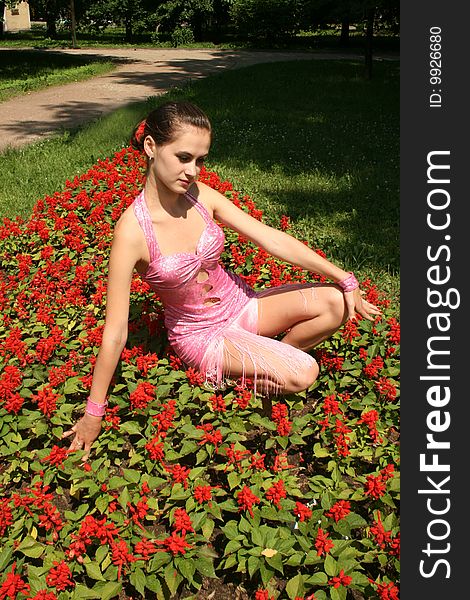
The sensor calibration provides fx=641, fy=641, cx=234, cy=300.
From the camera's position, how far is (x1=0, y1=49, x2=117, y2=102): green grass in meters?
18.3

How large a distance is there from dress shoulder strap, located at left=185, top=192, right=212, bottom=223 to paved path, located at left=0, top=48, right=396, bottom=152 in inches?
338

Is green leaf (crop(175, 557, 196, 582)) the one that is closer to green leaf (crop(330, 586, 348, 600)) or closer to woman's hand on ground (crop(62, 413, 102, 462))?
green leaf (crop(330, 586, 348, 600))

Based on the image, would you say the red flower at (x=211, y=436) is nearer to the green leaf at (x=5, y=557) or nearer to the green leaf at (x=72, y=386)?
the green leaf at (x=72, y=386)

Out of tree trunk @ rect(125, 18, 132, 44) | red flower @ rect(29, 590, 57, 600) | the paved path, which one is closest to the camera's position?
red flower @ rect(29, 590, 57, 600)

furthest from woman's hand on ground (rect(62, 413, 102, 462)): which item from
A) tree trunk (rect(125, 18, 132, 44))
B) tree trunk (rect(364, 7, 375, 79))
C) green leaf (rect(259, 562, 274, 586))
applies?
tree trunk (rect(125, 18, 132, 44))

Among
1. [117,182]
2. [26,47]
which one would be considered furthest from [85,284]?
[26,47]

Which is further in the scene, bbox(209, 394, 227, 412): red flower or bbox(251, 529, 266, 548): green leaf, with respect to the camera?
bbox(209, 394, 227, 412): red flower

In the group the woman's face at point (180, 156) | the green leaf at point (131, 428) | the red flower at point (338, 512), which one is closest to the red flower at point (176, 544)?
the red flower at point (338, 512)

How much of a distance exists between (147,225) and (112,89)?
15804 mm

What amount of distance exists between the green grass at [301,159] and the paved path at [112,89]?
1248 mm

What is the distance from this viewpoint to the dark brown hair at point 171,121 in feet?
10.7

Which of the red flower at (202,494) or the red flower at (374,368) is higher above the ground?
the red flower at (374,368)

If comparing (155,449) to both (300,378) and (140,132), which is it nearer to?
(300,378)

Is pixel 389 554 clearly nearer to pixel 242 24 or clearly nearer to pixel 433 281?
pixel 433 281
